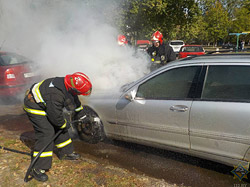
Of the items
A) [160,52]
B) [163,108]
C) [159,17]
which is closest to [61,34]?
[160,52]

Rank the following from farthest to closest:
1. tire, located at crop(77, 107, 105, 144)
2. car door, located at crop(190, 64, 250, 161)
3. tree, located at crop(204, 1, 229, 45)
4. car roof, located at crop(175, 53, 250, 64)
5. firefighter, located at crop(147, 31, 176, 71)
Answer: tree, located at crop(204, 1, 229, 45) < firefighter, located at crop(147, 31, 176, 71) < tire, located at crop(77, 107, 105, 144) < car roof, located at crop(175, 53, 250, 64) < car door, located at crop(190, 64, 250, 161)

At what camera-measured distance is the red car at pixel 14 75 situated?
19.5ft

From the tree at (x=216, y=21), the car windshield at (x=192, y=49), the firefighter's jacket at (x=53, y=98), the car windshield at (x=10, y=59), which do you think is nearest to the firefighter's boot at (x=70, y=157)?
the firefighter's jacket at (x=53, y=98)

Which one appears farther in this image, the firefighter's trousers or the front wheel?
the front wheel

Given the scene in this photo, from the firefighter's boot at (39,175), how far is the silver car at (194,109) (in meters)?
1.16

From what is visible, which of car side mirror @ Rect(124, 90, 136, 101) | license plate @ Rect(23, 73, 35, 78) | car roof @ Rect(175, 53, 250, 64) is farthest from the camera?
license plate @ Rect(23, 73, 35, 78)

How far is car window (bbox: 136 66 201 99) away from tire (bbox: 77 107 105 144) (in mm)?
897

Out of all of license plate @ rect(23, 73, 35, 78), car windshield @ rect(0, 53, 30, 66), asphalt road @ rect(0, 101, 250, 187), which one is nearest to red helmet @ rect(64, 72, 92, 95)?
asphalt road @ rect(0, 101, 250, 187)

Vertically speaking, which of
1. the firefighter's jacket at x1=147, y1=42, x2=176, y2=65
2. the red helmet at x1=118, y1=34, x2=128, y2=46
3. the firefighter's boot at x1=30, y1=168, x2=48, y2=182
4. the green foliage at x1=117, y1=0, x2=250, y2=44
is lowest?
the firefighter's boot at x1=30, y1=168, x2=48, y2=182

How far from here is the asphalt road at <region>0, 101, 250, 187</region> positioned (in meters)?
2.79

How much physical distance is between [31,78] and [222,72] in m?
5.35

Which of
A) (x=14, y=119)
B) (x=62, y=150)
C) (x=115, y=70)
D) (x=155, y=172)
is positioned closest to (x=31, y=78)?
(x=14, y=119)

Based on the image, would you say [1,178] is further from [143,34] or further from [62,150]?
[143,34]

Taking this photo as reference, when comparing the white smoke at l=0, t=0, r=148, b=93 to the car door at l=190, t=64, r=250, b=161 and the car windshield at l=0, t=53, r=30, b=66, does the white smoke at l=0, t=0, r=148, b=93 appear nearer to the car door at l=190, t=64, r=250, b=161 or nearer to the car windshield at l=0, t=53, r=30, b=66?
the car windshield at l=0, t=53, r=30, b=66
